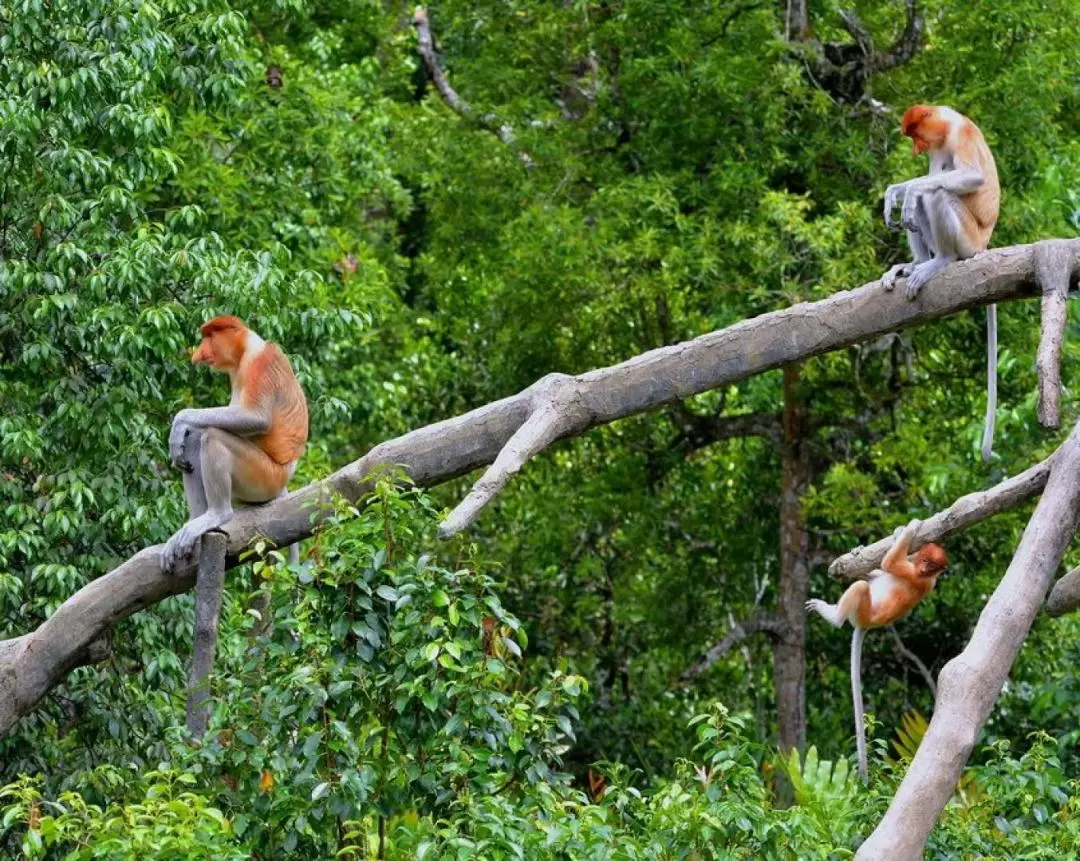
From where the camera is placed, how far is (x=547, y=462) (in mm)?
10688

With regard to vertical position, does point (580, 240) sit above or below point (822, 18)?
below

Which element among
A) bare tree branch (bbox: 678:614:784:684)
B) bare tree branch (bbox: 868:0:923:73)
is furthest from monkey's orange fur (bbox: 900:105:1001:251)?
bare tree branch (bbox: 678:614:784:684)

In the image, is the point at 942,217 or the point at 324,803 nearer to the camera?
the point at 324,803

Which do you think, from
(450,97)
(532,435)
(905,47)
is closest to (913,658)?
(905,47)

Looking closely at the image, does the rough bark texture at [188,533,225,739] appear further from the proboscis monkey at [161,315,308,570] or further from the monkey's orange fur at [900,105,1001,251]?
the monkey's orange fur at [900,105,1001,251]

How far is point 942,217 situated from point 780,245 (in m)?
3.69

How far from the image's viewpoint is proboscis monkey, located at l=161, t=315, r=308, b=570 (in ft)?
16.3

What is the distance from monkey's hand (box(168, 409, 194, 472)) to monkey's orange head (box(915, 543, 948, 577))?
A: 1910 millimetres

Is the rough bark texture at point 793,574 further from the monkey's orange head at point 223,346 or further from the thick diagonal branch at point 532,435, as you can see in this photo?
the thick diagonal branch at point 532,435

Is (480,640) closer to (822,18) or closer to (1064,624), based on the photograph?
(1064,624)

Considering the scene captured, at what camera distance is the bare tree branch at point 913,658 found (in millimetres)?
9891

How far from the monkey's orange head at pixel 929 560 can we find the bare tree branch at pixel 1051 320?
1.82 ft

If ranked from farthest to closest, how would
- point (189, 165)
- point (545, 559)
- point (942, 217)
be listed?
point (545, 559)
point (189, 165)
point (942, 217)

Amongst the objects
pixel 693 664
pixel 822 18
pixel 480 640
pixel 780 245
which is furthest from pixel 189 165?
pixel 480 640
